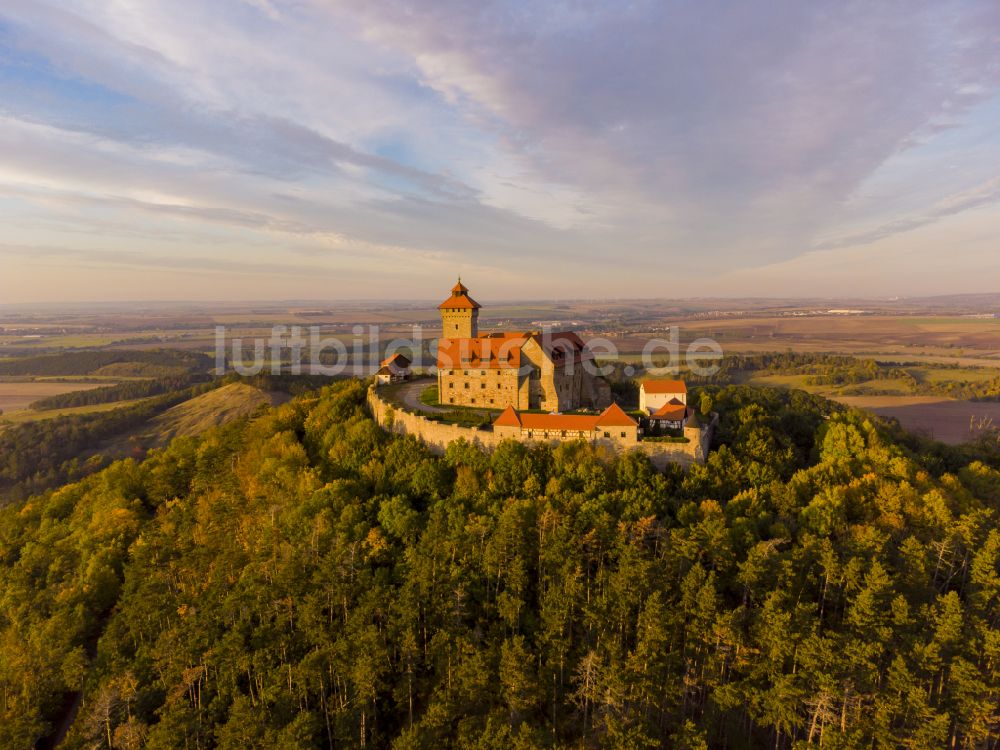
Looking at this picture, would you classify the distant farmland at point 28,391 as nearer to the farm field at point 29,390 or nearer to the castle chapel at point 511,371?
the farm field at point 29,390

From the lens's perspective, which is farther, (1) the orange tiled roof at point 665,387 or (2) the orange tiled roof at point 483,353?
(2) the orange tiled roof at point 483,353

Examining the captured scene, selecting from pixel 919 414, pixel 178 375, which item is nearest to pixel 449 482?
pixel 919 414

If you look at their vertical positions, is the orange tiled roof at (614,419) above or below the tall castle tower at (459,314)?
below

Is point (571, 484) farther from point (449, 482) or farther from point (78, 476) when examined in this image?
point (78, 476)

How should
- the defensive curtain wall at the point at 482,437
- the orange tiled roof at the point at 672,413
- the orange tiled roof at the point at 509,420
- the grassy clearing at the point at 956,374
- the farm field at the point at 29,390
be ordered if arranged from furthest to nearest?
the grassy clearing at the point at 956,374, the farm field at the point at 29,390, the orange tiled roof at the point at 672,413, the orange tiled roof at the point at 509,420, the defensive curtain wall at the point at 482,437

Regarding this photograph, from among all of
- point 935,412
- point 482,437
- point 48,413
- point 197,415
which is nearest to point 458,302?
point 482,437

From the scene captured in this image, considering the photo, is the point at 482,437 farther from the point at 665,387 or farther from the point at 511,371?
the point at 665,387

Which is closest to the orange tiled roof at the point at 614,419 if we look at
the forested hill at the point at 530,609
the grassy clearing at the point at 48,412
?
the forested hill at the point at 530,609

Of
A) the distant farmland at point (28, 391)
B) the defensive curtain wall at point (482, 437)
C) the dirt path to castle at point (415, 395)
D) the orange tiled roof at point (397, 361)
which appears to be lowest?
the distant farmland at point (28, 391)
